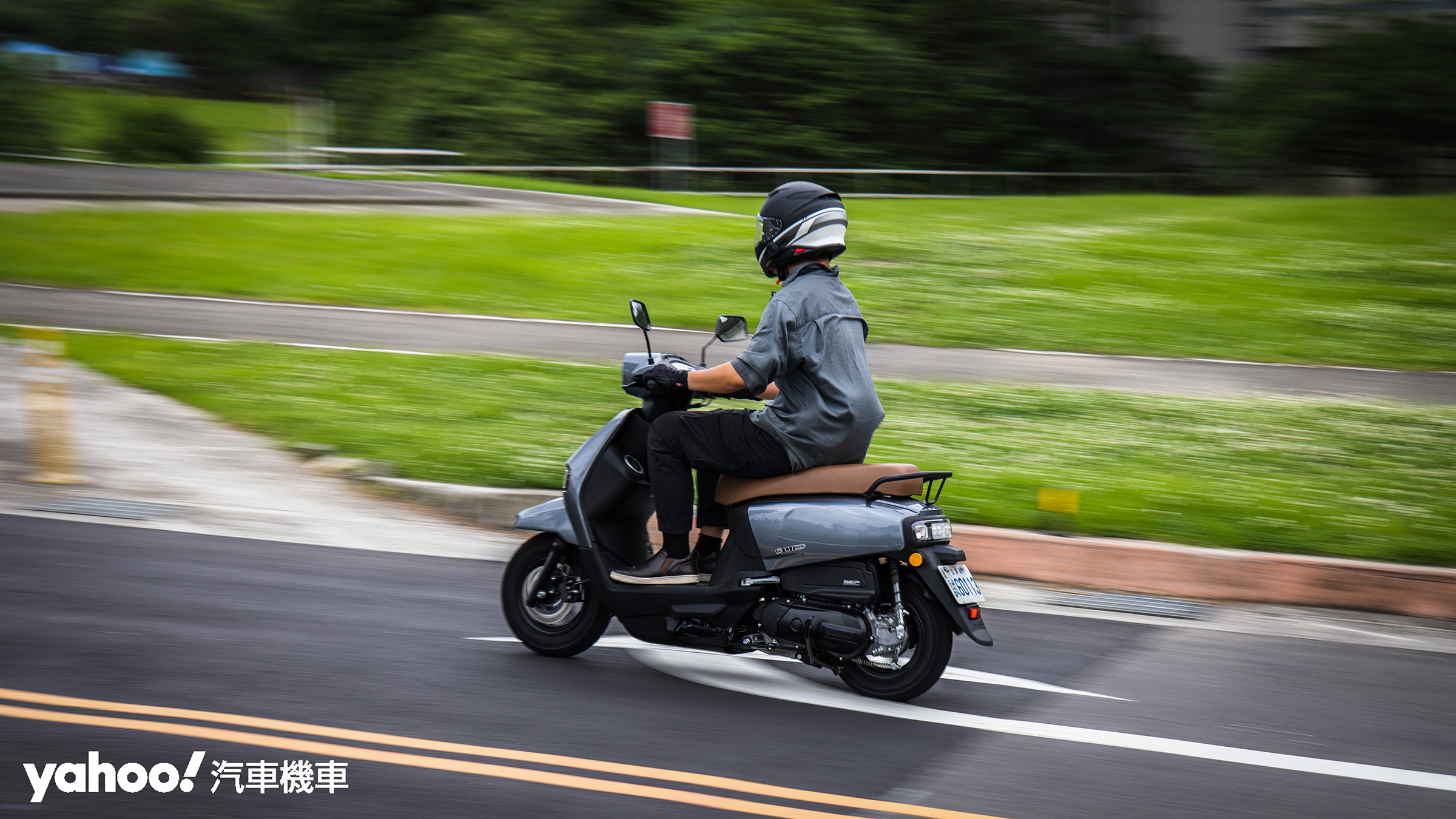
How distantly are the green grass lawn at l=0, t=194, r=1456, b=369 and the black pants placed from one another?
8.98m

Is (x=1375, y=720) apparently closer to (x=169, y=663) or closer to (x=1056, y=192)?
(x=169, y=663)

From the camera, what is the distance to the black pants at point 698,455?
217 inches

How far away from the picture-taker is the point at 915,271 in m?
17.8

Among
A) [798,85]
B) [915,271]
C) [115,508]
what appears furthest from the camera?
[798,85]

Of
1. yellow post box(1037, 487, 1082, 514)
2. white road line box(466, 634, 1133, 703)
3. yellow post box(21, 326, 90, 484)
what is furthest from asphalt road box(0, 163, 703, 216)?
white road line box(466, 634, 1133, 703)

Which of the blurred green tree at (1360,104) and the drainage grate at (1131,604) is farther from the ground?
the blurred green tree at (1360,104)

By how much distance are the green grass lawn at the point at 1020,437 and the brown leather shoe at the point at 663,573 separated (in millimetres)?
2912

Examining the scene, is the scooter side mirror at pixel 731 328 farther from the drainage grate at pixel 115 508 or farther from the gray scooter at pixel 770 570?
the drainage grate at pixel 115 508

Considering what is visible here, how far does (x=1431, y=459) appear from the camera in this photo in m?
9.48

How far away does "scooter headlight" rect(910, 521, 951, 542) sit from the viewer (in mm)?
5270

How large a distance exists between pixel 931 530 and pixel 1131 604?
2.35 metres

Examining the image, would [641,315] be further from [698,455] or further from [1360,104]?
[1360,104]

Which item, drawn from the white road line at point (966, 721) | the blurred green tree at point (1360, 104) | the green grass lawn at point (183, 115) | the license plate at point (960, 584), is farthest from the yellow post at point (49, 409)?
the blurred green tree at point (1360, 104)

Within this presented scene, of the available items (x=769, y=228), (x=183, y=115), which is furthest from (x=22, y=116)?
(x=769, y=228)
